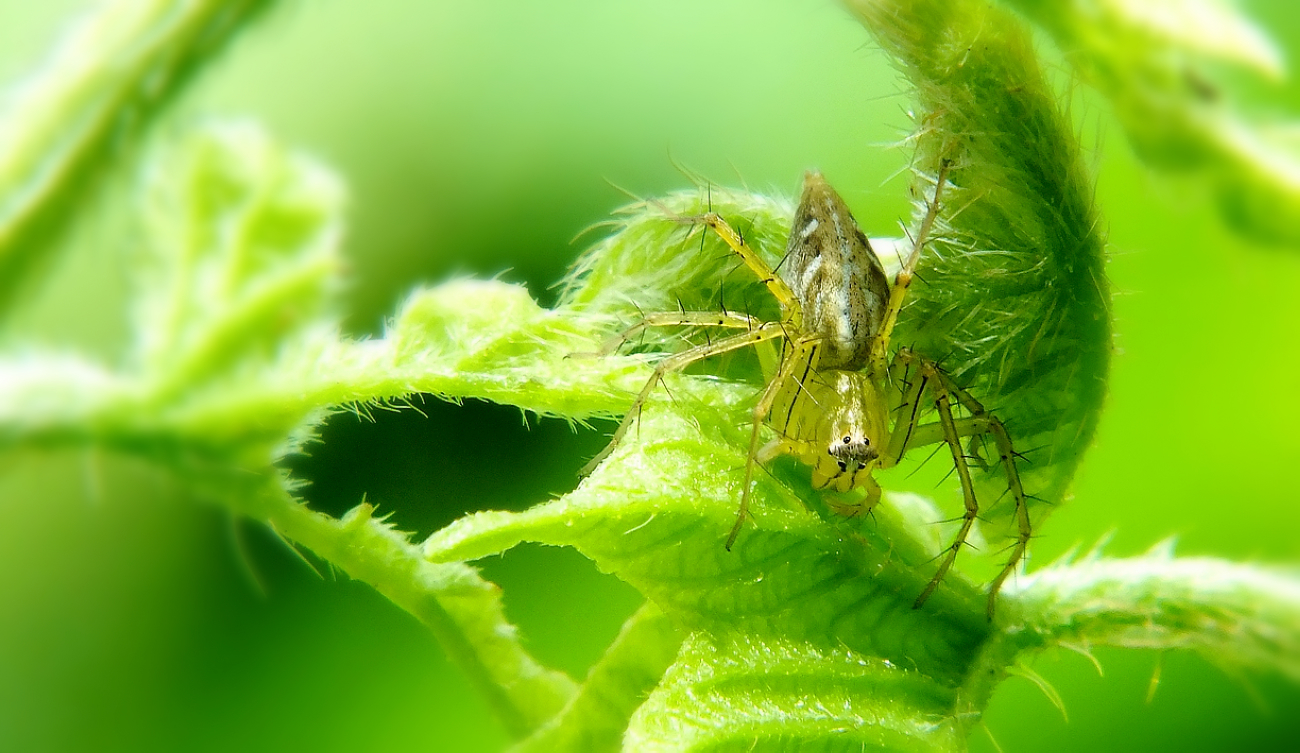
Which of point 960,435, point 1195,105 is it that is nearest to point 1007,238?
point 960,435

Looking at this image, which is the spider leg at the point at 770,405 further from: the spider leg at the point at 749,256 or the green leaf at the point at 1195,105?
the green leaf at the point at 1195,105

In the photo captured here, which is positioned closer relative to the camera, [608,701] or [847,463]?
[608,701]

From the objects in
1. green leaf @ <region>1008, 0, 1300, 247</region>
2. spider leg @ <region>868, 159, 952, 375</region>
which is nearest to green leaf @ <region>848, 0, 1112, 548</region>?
spider leg @ <region>868, 159, 952, 375</region>

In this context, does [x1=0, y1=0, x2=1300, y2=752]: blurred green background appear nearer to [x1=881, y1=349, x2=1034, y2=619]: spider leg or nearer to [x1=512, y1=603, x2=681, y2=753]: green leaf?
[x1=881, y1=349, x2=1034, y2=619]: spider leg

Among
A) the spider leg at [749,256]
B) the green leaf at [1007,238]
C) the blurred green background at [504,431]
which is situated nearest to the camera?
the green leaf at [1007,238]

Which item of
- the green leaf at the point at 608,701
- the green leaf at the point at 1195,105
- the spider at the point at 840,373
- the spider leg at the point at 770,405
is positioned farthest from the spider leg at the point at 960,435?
the green leaf at the point at 1195,105

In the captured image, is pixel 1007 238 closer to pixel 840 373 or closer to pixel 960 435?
pixel 960 435
